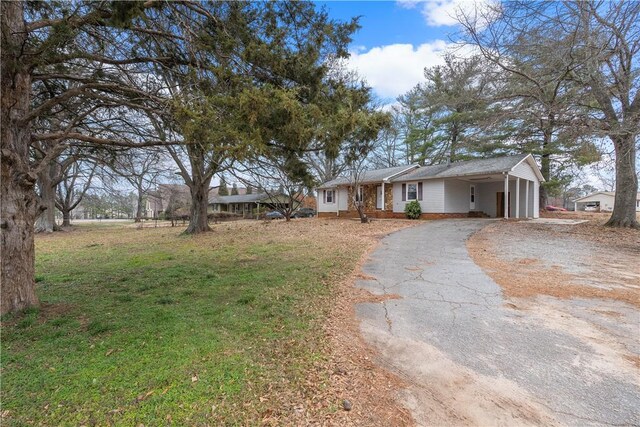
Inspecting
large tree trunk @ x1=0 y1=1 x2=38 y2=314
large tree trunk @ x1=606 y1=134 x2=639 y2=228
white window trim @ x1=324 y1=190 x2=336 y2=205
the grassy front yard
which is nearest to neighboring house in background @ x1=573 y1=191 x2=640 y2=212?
large tree trunk @ x1=606 y1=134 x2=639 y2=228

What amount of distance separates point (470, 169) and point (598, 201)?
1958 inches

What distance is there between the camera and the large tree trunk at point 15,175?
3.81 meters

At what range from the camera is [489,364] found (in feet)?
10.2

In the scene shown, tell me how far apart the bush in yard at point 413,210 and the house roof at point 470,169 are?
166 cm

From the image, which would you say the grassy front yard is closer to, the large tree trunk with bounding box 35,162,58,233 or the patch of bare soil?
the patch of bare soil

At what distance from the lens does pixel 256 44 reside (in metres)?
4.64

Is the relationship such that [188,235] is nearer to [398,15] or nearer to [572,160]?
[398,15]

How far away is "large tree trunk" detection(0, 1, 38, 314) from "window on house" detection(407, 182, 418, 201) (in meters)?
19.4

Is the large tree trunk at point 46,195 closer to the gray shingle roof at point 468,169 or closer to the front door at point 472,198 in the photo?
the gray shingle roof at point 468,169

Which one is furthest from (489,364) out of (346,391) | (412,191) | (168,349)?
(412,191)

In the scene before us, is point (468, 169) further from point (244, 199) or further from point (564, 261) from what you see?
point (244, 199)

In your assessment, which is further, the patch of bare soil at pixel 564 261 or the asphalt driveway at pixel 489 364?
the patch of bare soil at pixel 564 261


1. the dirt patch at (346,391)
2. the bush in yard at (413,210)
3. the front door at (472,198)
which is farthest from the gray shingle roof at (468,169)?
the dirt patch at (346,391)

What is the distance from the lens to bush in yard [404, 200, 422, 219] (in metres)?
19.8
